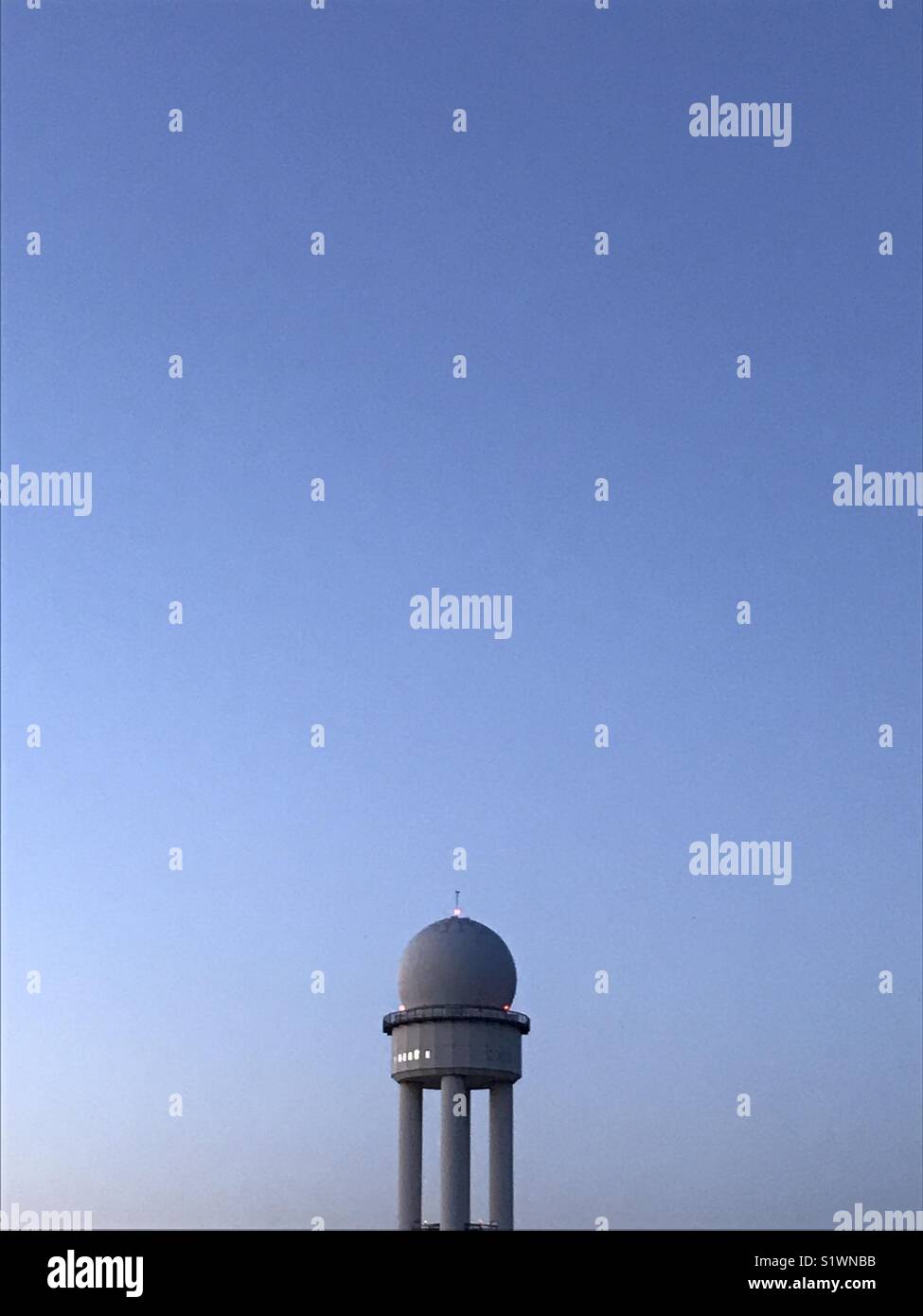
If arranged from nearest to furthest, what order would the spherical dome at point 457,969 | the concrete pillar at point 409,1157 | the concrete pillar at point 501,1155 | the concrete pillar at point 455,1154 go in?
the concrete pillar at point 455,1154 → the concrete pillar at point 501,1155 → the concrete pillar at point 409,1157 → the spherical dome at point 457,969

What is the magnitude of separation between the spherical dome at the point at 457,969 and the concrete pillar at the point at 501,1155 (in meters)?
8.39

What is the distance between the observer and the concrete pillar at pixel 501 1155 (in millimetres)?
130250

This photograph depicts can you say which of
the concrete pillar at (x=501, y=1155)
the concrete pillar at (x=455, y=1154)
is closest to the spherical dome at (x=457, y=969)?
the concrete pillar at (x=455, y=1154)

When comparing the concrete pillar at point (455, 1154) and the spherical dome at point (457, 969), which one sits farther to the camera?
the spherical dome at point (457, 969)

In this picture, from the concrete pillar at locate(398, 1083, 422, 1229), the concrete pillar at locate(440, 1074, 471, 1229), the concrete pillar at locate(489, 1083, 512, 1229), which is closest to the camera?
the concrete pillar at locate(440, 1074, 471, 1229)

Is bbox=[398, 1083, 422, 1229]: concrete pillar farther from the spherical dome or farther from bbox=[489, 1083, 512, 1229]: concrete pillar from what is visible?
the spherical dome

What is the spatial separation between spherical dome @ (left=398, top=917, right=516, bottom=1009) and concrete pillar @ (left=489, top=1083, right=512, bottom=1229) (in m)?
8.39

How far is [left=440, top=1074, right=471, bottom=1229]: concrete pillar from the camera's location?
427 ft

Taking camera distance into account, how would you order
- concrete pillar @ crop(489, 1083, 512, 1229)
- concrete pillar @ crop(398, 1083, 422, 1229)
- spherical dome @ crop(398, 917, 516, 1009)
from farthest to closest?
spherical dome @ crop(398, 917, 516, 1009), concrete pillar @ crop(398, 1083, 422, 1229), concrete pillar @ crop(489, 1083, 512, 1229)

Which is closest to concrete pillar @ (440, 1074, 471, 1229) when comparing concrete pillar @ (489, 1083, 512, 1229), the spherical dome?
concrete pillar @ (489, 1083, 512, 1229)

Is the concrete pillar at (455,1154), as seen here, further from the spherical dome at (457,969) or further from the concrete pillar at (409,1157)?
the spherical dome at (457,969)

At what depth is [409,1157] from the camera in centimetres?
13375
